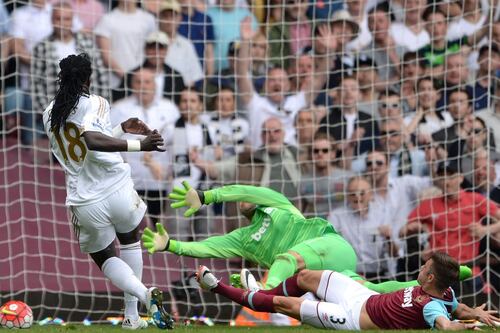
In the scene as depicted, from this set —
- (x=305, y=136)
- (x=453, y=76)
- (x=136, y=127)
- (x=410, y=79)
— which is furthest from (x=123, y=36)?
(x=136, y=127)

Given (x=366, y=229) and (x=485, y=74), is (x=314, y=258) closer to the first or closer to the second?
(x=366, y=229)

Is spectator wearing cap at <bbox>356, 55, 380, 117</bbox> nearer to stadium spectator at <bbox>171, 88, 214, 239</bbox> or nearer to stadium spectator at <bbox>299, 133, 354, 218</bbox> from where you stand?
stadium spectator at <bbox>299, 133, 354, 218</bbox>

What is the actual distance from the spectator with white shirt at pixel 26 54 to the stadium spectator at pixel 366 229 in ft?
10.5

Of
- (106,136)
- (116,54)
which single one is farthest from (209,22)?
(106,136)

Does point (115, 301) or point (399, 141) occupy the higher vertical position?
point (399, 141)

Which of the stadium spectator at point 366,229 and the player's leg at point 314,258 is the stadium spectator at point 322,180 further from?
the player's leg at point 314,258

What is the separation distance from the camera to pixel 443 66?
43.4 feet

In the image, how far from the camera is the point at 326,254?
9.75m

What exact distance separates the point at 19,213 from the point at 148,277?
146 cm

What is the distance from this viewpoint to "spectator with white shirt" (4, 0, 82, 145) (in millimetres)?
12758

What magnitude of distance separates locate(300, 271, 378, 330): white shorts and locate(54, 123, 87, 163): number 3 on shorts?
191 cm

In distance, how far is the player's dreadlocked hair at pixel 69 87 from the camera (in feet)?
29.2

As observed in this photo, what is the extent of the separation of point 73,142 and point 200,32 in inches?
181

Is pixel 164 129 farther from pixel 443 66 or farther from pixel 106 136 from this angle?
pixel 106 136
